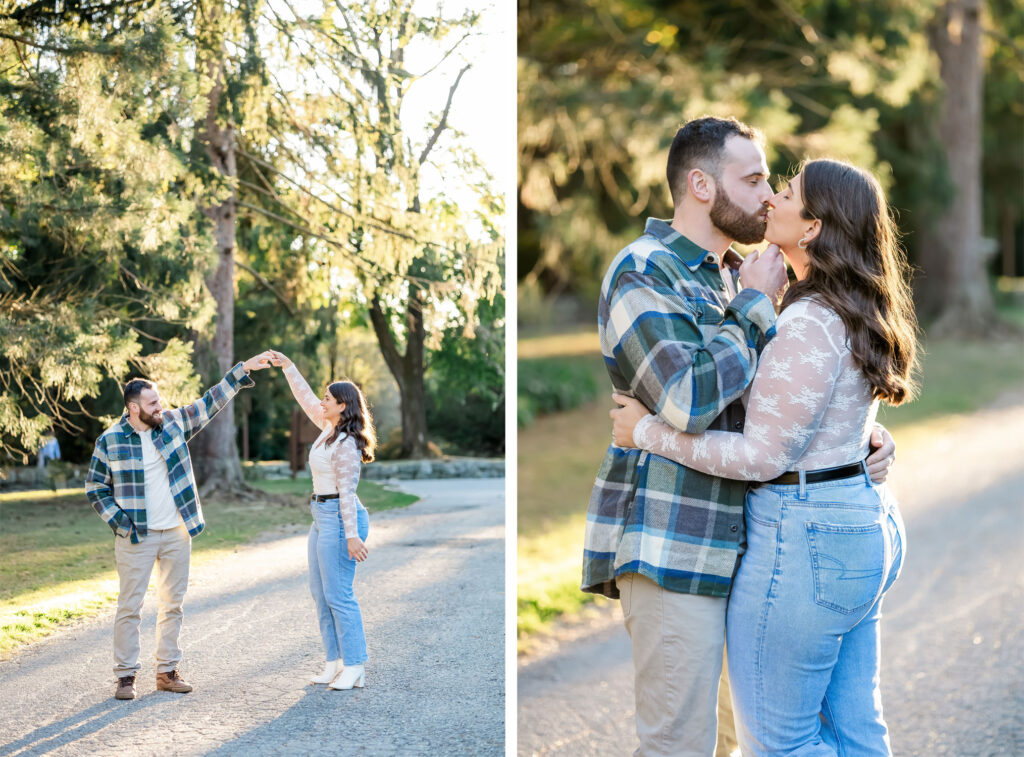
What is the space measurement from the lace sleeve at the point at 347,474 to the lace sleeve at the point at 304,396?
9 centimetres

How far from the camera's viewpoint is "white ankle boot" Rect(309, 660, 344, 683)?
8.41 ft

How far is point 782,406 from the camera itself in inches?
81.7

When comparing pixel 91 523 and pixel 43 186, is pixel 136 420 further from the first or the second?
pixel 43 186

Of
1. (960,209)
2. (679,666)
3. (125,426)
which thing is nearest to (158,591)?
(125,426)

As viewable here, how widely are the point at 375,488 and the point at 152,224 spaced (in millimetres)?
957

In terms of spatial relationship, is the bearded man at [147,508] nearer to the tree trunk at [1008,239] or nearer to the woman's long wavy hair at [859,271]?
the woman's long wavy hair at [859,271]

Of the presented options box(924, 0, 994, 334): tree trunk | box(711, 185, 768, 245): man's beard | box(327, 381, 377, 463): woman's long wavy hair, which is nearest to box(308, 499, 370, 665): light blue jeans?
box(327, 381, 377, 463): woman's long wavy hair

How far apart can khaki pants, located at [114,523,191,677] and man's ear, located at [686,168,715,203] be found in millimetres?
1620

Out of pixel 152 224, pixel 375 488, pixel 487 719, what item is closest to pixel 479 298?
pixel 375 488

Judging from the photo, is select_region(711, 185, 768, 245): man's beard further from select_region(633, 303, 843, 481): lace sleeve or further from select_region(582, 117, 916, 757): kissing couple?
select_region(633, 303, 843, 481): lace sleeve

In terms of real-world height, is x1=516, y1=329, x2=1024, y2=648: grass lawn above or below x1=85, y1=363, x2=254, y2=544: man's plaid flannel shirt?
below

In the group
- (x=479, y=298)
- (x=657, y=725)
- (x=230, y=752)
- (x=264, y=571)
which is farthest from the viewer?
(x=479, y=298)

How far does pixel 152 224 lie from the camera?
2564 mm

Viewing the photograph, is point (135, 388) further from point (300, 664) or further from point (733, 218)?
point (733, 218)
